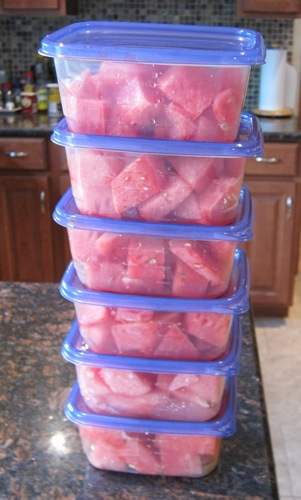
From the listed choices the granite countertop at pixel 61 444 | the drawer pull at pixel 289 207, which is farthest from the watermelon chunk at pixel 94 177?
the drawer pull at pixel 289 207

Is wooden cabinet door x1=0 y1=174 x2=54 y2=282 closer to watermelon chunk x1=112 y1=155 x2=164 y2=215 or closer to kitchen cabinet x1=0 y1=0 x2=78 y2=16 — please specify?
kitchen cabinet x1=0 y1=0 x2=78 y2=16

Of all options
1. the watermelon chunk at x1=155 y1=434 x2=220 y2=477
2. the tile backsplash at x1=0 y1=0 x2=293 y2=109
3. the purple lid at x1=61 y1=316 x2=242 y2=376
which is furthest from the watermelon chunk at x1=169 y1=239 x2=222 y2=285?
the tile backsplash at x1=0 y1=0 x2=293 y2=109

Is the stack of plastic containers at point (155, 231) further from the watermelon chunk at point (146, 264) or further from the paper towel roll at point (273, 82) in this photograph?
the paper towel roll at point (273, 82)

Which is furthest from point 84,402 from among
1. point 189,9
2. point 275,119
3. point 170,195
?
point 189,9

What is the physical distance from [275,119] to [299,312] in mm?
972

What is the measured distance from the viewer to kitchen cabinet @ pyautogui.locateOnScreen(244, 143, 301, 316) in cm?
260

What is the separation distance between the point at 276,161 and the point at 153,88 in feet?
6.73

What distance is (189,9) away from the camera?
305 cm

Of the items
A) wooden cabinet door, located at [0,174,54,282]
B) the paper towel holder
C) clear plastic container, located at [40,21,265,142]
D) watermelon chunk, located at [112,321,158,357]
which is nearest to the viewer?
clear plastic container, located at [40,21,265,142]

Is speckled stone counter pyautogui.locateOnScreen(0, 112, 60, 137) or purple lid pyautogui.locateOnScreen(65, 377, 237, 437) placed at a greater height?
purple lid pyautogui.locateOnScreen(65, 377, 237, 437)

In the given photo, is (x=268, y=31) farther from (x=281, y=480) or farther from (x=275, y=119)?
(x=281, y=480)

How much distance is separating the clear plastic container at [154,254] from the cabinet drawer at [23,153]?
200cm

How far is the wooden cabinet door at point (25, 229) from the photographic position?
270cm

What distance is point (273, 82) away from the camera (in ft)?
9.62
